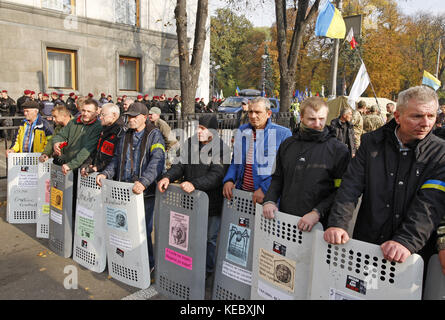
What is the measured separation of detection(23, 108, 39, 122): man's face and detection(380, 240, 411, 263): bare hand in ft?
18.7

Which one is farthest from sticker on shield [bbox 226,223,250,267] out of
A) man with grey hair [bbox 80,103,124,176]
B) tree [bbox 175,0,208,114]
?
tree [bbox 175,0,208,114]

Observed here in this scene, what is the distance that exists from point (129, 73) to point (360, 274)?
1966 cm

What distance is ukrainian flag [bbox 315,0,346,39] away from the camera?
1140 centimetres

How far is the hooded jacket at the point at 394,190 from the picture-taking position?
2.24 m

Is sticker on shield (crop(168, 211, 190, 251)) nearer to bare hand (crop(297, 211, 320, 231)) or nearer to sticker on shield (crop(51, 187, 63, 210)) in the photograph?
bare hand (crop(297, 211, 320, 231))

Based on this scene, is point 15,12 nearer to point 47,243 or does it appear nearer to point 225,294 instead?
point 47,243

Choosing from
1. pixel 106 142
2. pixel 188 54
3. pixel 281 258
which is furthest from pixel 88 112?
pixel 188 54

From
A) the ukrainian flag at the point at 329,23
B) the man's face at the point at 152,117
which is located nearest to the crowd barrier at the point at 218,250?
the man's face at the point at 152,117

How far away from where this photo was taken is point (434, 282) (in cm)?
217

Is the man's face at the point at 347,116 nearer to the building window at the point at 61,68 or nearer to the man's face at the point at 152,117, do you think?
the man's face at the point at 152,117

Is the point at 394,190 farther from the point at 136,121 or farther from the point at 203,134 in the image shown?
the point at 136,121

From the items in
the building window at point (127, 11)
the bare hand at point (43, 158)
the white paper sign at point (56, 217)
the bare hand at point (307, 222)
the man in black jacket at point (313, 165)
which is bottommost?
the white paper sign at point (56, 217)

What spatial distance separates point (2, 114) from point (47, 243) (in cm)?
1078

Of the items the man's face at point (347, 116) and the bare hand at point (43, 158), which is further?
the man's face at point (347, 116)
